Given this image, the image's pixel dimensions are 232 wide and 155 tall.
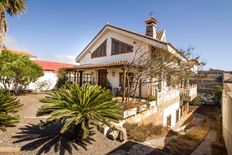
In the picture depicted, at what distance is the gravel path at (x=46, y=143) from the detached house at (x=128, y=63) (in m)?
4.29

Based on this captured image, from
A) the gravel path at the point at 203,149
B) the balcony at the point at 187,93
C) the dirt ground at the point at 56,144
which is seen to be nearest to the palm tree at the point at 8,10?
the dirt ground at the point at 56,144

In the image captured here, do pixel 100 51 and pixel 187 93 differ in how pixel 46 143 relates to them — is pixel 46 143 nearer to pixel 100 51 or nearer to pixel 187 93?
pixel 100 51

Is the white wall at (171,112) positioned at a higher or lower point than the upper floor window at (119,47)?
lower

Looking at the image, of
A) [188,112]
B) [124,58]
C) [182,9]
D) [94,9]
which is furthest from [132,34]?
[188,112]

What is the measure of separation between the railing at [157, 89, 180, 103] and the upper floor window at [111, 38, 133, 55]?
5498 mm

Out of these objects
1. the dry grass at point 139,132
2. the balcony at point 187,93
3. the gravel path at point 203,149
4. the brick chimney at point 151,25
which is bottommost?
the gravel path at point 203,149

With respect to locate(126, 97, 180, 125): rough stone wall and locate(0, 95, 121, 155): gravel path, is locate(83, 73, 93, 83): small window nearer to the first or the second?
locate(126, 97, 180, 125): rough stone wall

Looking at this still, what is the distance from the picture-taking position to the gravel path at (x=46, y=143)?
5.55m

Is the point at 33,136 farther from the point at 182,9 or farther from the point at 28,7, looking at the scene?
the point at 182,9

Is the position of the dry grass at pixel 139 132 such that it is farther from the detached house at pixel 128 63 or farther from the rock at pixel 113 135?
the detached house at pixel 128 63

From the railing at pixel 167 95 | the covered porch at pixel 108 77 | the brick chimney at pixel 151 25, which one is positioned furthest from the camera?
the brick chimney at pixel 151 25

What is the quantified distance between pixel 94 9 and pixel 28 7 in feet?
17.2

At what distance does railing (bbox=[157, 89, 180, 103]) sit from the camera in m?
13.5

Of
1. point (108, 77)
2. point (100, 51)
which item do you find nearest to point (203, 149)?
point (108, 77)
